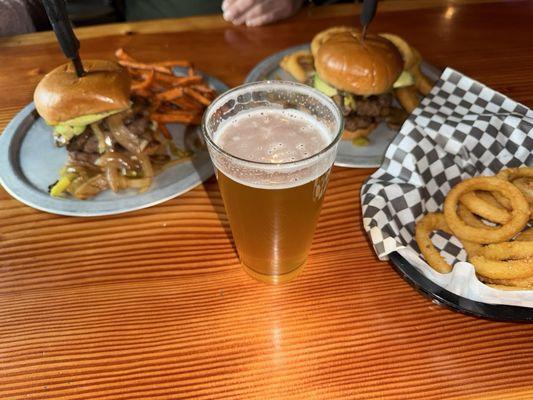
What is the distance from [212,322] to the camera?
1.19 meters

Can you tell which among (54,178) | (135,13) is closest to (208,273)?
(54,178)

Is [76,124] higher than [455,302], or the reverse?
[76,124]

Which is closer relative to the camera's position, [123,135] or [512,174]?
[512,174]

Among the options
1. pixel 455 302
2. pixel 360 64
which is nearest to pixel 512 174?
pixel 455 302

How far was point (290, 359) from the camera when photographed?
1108mm

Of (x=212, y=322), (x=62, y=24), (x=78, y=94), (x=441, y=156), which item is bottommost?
(x=212, y=322)

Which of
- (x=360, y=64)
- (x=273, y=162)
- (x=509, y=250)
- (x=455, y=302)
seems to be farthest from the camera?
(x=360, y=64)

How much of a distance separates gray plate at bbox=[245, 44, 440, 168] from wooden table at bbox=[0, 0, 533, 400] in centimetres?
6

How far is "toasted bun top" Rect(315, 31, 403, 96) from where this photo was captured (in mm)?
1761

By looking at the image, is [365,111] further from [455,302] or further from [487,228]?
[455,302]

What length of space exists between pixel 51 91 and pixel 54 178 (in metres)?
0.32

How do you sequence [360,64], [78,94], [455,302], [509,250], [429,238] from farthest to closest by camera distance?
[360,64]
[78,94]
[429,238]
[509,250]
[455,302]

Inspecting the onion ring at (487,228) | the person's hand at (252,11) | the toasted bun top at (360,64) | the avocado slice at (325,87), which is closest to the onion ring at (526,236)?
the onion ring at (487,228)

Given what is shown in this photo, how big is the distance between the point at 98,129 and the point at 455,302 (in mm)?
1365
